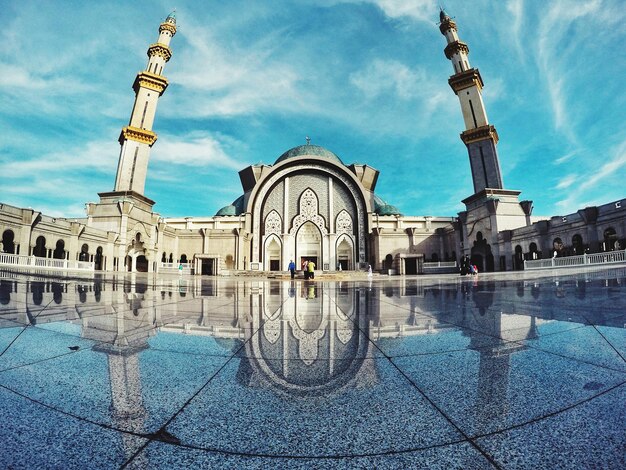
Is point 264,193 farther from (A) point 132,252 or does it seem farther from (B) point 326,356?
(B) point 326,356

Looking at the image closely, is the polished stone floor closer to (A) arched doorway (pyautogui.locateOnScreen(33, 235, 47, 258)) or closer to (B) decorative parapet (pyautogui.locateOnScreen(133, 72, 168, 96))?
(A) arched doorway (pyautogui.locateOnScreen(33, 235, 47, 258))

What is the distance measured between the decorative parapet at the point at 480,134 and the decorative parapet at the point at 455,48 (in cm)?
1069

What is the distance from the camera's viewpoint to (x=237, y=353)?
1.93m

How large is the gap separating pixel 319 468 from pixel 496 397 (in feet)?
2.74

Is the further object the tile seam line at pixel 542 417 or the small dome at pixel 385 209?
the small dome at pixel 385 209

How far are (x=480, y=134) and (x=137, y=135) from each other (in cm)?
3582

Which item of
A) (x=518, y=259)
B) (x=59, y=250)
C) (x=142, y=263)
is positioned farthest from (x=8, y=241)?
(x=518, y=259)

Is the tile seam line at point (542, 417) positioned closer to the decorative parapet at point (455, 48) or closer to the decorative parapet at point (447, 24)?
the decorative parapet at point (455, 48)

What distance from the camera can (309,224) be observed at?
37.2 metres

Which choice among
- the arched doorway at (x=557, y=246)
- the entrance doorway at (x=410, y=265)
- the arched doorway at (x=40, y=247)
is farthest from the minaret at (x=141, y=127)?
the arched doorway at (x=557, y=246)

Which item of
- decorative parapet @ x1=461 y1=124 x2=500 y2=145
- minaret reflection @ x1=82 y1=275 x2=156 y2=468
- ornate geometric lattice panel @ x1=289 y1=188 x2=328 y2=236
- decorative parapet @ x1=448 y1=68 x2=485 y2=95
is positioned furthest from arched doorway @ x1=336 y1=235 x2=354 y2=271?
minaret reflection @ x1=82 y1=275 x2=156 y2=468

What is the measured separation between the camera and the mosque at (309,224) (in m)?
21.2

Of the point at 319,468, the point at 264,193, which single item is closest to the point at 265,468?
the point at 319,468

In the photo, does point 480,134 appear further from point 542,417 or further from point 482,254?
point 542,417
